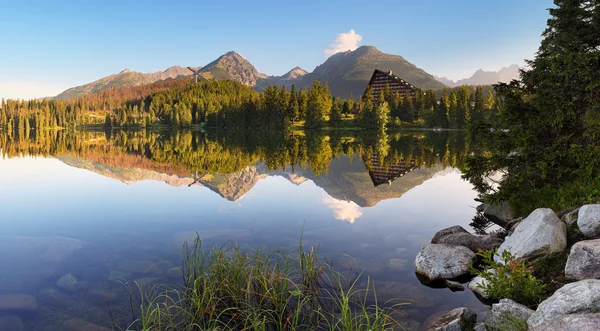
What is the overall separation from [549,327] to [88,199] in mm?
23593

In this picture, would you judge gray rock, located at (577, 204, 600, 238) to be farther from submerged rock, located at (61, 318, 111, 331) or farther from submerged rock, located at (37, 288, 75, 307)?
submerged rock, located at (37, 288, 75, 307)

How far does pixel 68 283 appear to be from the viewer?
10.5m

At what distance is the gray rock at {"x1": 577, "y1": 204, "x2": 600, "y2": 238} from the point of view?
10.1m

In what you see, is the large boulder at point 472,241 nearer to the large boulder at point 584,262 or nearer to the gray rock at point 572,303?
the large boulder at point 584,262

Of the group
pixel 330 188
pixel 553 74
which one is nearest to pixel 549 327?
pixel 553 74

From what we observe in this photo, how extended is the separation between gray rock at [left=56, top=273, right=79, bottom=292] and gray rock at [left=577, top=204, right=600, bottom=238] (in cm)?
1341

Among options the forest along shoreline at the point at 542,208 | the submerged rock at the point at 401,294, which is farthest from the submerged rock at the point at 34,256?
the forest along shoreline at the point at 542,208

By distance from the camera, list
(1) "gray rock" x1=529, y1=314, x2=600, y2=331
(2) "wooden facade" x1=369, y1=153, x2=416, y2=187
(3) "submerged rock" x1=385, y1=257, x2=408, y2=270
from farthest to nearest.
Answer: (2) "wooden facade" x1=369, y1=153, x2=416, y2=187, (3) "submerged rock" x1=385, y1=257, x2=408, y2=270, (1) "gray rock" x1=529, y1=314, x2=600, y2=331

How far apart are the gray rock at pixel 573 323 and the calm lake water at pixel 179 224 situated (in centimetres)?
304

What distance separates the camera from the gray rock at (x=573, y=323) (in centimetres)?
546

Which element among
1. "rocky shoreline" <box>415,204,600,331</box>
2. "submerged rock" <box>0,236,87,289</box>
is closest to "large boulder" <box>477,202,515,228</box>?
"rocky shoreline" <box>415,204,600,331</box>

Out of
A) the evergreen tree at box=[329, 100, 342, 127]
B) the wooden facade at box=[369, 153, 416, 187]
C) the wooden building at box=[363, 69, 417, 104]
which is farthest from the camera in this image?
the wooden building at box=[363, 69, 417, 104]

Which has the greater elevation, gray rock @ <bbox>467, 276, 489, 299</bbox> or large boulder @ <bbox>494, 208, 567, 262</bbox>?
large boulder @ <bbox>494, 208, 567, 262</bbox>

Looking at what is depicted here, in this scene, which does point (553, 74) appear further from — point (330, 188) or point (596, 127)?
point (330, 188)
